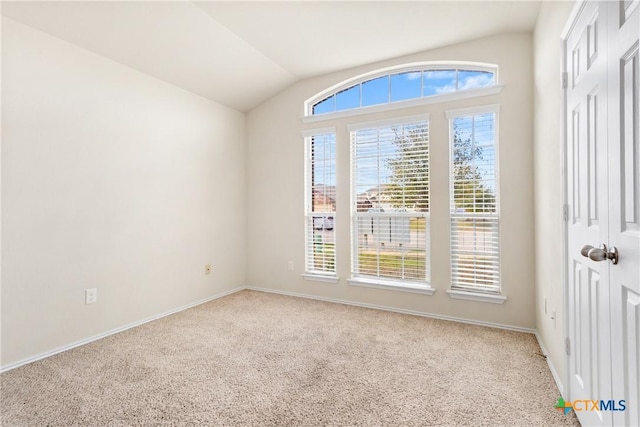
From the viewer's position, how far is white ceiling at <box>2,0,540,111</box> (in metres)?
2.47

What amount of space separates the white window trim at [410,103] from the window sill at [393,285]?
1.97 m

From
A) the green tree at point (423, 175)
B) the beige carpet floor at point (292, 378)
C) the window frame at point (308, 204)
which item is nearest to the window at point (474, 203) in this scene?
the green tree at point (423, 175)

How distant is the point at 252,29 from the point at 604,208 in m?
2.99

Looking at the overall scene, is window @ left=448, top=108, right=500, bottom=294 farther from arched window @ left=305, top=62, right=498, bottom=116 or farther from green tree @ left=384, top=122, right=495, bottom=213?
arched window @ left=305, top=62, right=498, bottom=116

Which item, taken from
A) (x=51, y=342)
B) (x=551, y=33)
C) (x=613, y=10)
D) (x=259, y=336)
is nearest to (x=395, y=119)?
(x=551, y=33)

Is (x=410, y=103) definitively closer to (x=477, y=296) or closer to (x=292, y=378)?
(x=477, y=296)

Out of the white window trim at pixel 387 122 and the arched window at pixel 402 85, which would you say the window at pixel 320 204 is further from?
the arched window at pixel 402 85

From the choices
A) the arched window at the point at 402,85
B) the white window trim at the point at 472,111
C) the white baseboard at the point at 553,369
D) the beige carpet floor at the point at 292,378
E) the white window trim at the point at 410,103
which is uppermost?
the arched window at the point at 402,85

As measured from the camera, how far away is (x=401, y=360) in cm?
236

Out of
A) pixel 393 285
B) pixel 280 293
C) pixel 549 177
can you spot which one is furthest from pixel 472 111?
pixel 280 293

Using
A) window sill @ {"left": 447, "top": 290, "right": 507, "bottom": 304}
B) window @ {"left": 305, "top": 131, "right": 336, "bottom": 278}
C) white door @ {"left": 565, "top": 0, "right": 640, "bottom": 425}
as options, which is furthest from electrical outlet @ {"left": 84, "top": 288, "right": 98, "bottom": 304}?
white door @ {"left": 565, "top": 0, "right": 640, "bottom": 425}

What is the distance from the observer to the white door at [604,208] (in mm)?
1078

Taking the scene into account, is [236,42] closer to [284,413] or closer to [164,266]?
[164,266]

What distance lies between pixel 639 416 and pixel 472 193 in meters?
2.37
